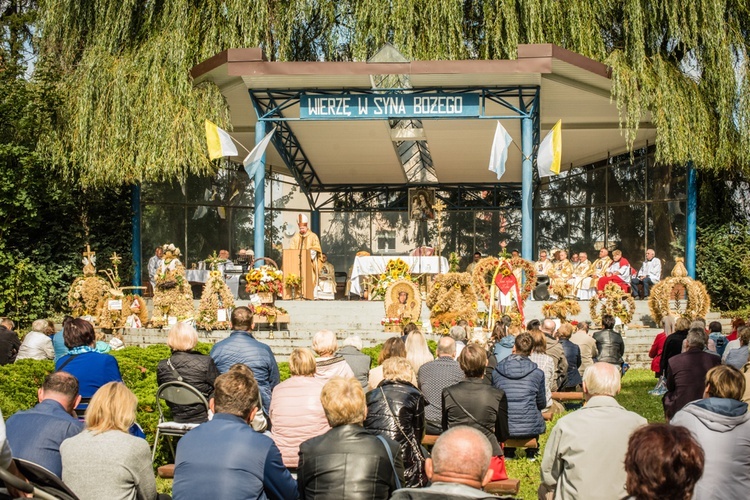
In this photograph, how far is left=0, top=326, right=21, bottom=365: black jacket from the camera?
37.1 ft

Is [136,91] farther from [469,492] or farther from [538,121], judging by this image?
[469,492]

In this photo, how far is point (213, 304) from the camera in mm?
15648

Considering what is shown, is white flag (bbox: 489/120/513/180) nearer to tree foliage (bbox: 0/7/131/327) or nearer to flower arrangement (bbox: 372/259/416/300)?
flower arrangement (bbox: 372/259/416/300)

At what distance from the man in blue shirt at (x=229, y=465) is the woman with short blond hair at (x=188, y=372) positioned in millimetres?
2516

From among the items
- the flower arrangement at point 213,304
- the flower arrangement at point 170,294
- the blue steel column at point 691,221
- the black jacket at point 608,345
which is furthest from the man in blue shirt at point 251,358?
the blue steel column at point 691,221

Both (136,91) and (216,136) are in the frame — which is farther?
(136,91)

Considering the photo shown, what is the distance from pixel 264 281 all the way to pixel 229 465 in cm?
1100

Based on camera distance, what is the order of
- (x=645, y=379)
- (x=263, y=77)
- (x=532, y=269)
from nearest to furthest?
(x=645, y=379) < (x=532, y=269) < (x=263, y=77)

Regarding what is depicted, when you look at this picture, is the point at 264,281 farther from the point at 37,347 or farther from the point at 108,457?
the point at 108,457

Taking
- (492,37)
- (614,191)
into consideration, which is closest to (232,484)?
(492,37)

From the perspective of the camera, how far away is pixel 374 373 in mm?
7527

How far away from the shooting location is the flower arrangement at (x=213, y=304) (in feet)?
51.1

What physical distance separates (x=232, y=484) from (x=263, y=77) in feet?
46.0

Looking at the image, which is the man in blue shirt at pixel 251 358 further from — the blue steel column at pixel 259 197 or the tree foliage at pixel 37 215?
the tree foliage at pixel 37 215
